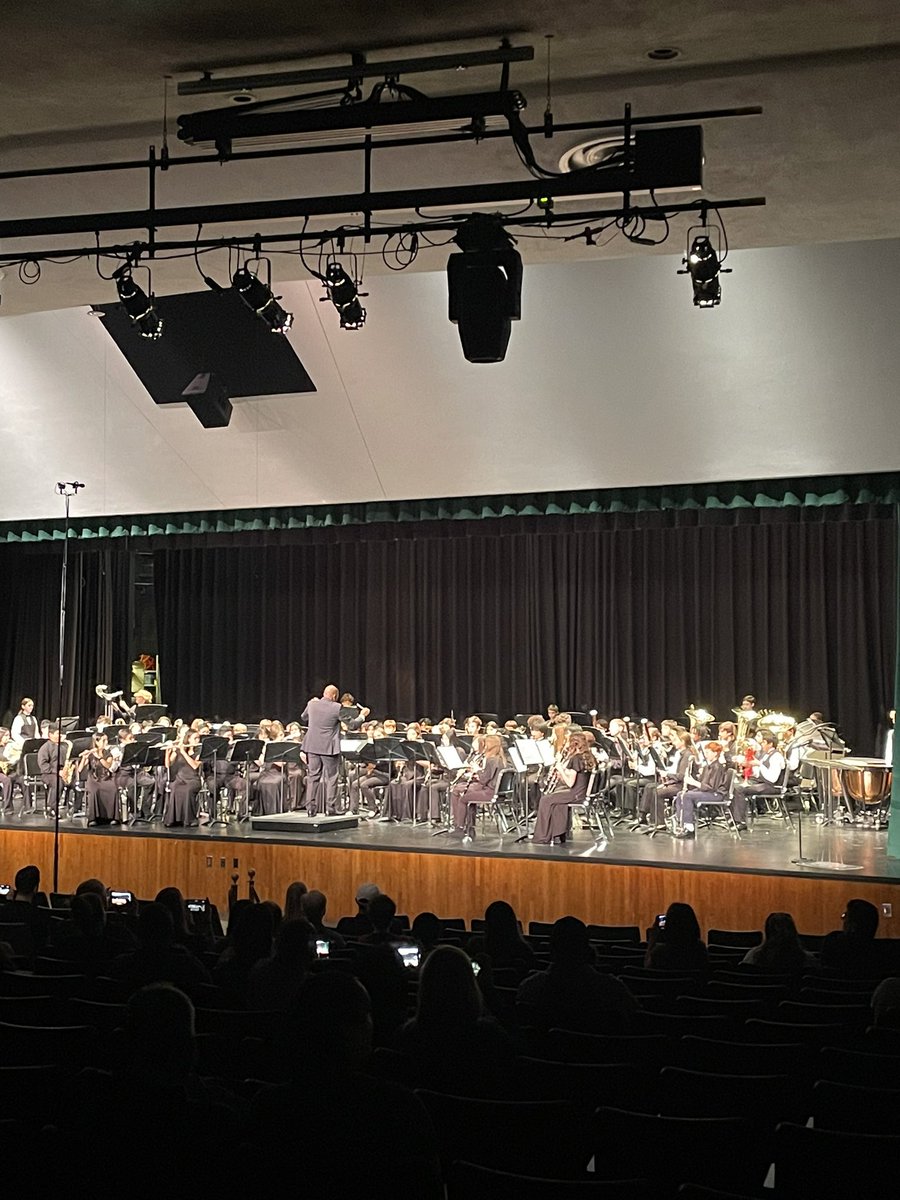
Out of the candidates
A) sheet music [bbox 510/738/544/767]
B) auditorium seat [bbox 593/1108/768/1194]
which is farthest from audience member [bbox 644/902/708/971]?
sheet music [bbox 510/738/544/767]

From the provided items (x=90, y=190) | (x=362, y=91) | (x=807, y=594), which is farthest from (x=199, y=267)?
(x=807, y=594)

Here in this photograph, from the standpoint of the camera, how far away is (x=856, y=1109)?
3.66 metres

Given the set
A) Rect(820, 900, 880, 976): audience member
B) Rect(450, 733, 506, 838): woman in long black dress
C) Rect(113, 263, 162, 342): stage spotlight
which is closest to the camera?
Rect(820, 900, 880, 976): audience member

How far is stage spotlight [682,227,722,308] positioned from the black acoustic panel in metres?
8.21

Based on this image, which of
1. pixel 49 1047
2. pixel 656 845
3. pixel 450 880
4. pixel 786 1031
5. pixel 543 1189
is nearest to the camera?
pixel 543 1189

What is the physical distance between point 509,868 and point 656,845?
1.53m


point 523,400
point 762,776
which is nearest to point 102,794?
point 523,400

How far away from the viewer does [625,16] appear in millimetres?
5105

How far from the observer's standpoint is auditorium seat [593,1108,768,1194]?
10.7 feet

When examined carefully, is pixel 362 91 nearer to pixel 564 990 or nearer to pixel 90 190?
pixel 90 190

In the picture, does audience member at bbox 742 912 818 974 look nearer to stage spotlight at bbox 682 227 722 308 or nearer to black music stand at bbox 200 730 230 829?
stage spotlight at bbox 682 227 722 308

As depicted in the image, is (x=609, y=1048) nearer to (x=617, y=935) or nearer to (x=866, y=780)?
(x=617, y=935)

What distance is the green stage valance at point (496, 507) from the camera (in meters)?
13.7

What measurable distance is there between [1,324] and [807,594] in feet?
37.8
